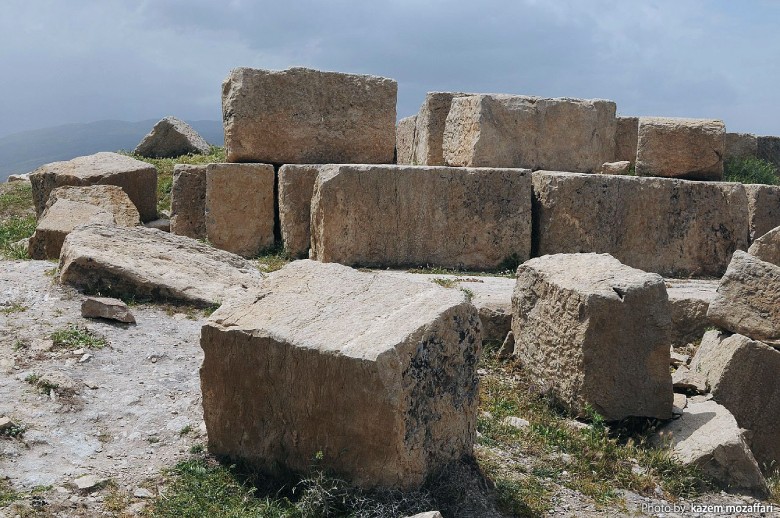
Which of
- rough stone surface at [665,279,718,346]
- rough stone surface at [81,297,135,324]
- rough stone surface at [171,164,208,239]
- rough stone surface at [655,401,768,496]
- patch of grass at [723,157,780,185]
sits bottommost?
rough stone surface at [655,401,768,496]

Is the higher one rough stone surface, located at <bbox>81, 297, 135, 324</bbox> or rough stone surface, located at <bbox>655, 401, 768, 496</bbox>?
rough stone surface, located at <bbox>81, 297, 135, 324</bbox>

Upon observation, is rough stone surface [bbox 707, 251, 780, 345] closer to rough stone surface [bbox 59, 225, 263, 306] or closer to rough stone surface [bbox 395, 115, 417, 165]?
rough stone surface [bbox 59, 225, 263, 306]

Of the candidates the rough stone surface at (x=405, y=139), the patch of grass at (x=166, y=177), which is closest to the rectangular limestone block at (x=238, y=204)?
the patch of grass at (x=166, y=177)

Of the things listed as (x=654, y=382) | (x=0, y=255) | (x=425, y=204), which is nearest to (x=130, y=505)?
(x=654, y=382)

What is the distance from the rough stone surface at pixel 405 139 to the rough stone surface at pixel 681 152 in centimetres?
327

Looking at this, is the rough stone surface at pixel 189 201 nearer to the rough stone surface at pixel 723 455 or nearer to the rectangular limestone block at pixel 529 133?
the rectangular limestone block at pixel 529 133

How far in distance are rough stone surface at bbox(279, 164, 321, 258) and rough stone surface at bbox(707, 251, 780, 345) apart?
4022 millimetres

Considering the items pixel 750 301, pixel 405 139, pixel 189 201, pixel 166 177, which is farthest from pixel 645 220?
pixel 166 177

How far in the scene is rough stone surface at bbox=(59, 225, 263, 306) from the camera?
6492 millimetres

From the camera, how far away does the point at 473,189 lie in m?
8.16

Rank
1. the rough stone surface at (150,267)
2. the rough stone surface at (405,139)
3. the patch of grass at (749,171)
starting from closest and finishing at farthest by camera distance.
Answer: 1. the rough stone surface at (150,267)
2. the rough stone surface at (405,139)
3. the patch of grass at (749,171)

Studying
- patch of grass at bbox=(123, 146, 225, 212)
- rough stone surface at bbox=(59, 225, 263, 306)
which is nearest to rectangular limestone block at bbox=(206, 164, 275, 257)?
rough stone surface at bbox=(59, 225, 263, 306)

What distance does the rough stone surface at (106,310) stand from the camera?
5887mm

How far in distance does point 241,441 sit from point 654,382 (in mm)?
2597
